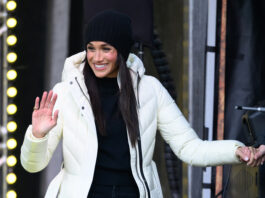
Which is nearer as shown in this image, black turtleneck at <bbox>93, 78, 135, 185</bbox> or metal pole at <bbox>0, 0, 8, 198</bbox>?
black turtleneck at <bbox>93, 78, 135, 185</bbox>

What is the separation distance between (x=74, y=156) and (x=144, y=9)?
1843mm

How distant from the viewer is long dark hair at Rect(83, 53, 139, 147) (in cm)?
339

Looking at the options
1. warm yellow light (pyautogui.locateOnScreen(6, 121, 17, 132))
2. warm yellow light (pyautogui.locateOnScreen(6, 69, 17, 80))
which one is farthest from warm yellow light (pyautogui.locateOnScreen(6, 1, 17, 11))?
warm yellow light (pyautogui.locateOnScreen(6, 121, 17, 132))

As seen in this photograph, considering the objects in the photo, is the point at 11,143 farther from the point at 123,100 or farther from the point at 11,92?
the point at 123,100

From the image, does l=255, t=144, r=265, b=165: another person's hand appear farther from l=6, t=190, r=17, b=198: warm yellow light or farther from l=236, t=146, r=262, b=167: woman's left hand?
l=6, t=190, r=17, b=198: warm yellow light

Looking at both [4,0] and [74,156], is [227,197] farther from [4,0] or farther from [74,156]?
[4,0]

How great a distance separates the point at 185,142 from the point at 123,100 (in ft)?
1.32

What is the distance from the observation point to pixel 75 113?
11.3 ft

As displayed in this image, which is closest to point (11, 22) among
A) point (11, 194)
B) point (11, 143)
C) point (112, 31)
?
point (11, 143)

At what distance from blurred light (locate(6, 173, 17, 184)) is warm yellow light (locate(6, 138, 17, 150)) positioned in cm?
20

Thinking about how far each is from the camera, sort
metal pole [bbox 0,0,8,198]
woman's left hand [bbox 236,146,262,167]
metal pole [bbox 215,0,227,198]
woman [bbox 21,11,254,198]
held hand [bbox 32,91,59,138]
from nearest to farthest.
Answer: held hand [bbox 32,91,59,138] → woman [bbox 21,11,254,198] → woman's left hand [bbox 236,146,262,167] → metal pole [bbox 0,0,8,198] → metal pole [bbox 215,0,227,198]

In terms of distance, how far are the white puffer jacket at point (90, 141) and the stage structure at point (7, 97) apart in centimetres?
156

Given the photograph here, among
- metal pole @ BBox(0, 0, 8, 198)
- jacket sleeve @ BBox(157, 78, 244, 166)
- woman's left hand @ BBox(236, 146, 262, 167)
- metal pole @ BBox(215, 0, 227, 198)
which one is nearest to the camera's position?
woman's left hand @ BBox(236, 146, 262, 167)

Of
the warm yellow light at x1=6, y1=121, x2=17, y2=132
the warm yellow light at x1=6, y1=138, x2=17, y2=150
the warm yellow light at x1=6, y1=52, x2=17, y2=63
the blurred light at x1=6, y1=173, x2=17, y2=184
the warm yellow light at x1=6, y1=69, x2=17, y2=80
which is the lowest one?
the blurred light at x1=6, y1=173, x2=17, y2=184
